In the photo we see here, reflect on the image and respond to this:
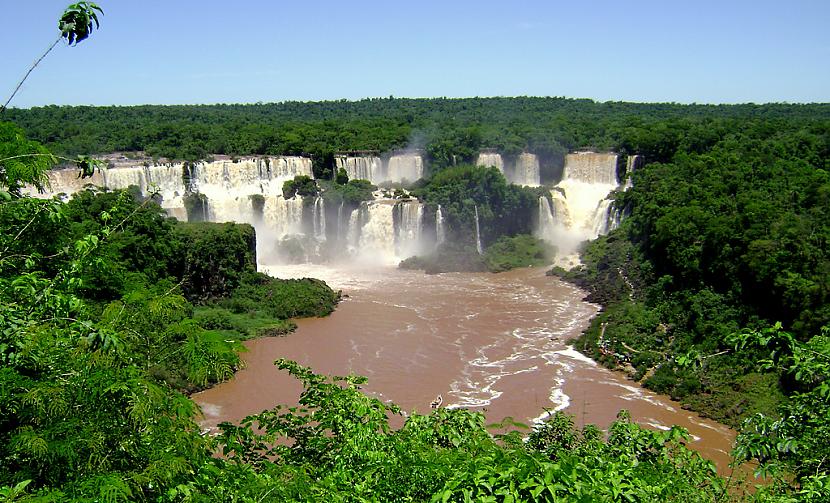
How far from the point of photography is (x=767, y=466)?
5.43 meters

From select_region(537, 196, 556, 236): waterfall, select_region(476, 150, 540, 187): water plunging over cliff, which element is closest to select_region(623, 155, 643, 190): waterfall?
select_region(537, 196, 556, 236): waterfall

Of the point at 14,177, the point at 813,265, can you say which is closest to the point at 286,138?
the point at 813,265

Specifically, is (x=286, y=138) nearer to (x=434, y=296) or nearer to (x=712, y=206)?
(x=434, y=296)

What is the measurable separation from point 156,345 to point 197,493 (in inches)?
48.1

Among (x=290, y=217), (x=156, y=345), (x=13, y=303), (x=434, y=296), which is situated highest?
(x=13, y=303)

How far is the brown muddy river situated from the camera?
17812mm

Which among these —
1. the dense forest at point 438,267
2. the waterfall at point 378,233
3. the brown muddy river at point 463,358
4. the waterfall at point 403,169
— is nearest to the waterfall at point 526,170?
the dense forest at point 438,267

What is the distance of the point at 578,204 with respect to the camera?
133ft

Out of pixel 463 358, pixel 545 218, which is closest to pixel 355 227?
pixel 545 218

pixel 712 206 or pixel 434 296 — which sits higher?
pixel 712 206

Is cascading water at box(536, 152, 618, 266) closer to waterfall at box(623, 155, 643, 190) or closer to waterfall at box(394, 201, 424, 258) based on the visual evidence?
waterfall at box(623, 155, 643, 190)

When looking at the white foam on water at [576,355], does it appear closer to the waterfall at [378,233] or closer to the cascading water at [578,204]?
the cascading water at [578,204]

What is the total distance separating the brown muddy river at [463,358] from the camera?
17.8m

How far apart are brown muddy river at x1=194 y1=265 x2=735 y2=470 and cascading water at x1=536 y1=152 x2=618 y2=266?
6.88 metres
